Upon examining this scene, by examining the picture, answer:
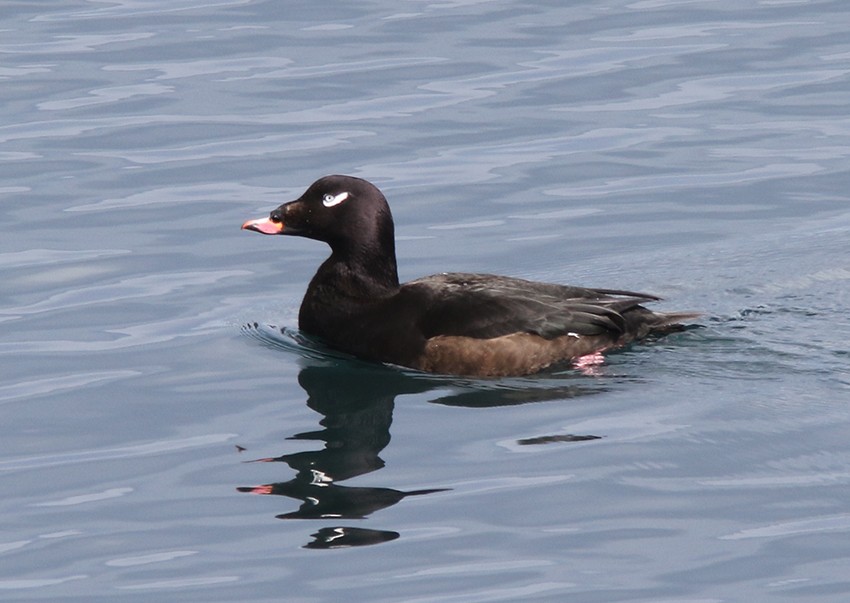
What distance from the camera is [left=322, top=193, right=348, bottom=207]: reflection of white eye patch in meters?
10.8

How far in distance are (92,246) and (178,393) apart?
3286 mm

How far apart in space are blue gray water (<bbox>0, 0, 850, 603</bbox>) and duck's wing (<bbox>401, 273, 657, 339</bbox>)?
0.34m

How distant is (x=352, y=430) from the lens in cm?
911

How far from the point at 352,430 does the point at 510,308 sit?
1.48 metres

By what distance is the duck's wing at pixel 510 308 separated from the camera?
10039 millimetres

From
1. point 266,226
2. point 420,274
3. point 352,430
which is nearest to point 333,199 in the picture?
point 266,226

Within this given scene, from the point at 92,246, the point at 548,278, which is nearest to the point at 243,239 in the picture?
the point at 92,246

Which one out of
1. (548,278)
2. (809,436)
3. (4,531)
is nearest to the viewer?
(4,531)

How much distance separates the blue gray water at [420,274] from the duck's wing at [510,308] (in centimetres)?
34

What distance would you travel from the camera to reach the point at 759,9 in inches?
752

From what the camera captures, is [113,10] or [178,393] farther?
[113,10]

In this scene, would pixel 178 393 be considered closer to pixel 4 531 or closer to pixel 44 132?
pixel 4 531

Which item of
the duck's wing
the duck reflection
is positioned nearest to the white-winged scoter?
the duck's wing

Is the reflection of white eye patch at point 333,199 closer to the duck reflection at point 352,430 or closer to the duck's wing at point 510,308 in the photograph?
the duck's wing at point 510,308
